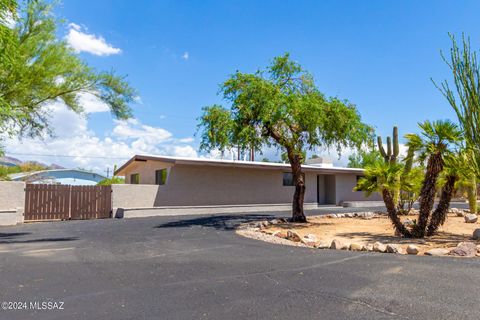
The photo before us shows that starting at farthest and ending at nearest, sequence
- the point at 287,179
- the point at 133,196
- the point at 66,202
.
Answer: the point at 287,179 → the point at 133,196 → the point at 66,202

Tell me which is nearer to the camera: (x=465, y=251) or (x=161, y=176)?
(x=465, y=251)

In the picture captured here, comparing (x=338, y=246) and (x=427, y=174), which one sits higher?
(x=427, y=174)

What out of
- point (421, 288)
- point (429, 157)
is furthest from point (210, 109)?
point (421, 288)

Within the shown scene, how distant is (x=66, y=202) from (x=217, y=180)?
8170 millimetres

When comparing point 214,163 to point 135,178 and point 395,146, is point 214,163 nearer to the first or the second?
point 135,178

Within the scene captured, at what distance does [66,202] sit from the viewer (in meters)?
16.8

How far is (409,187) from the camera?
12125mm

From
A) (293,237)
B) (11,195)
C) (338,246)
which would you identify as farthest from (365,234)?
(11,195)

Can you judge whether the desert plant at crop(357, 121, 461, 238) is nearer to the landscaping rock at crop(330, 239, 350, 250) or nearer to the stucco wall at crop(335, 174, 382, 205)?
the landscaping rock at crop(330, 239, 350, 250)

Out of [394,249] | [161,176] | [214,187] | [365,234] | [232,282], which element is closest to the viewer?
[232,282]

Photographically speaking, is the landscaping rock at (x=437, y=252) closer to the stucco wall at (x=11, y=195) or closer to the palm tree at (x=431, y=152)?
the palm tree at (x=431, y=152)

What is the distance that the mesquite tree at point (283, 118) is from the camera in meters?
13.4

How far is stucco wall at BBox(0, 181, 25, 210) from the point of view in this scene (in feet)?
49.2

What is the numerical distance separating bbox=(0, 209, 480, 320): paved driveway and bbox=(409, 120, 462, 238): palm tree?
358 cm
